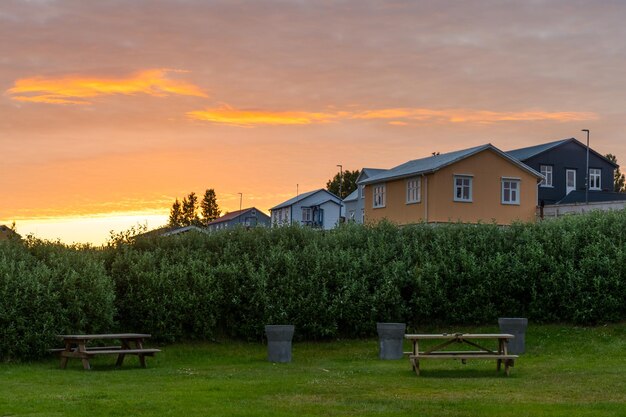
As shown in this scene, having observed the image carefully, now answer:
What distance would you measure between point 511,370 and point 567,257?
9.13 meters

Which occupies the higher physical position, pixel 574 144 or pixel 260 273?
pixel 574 144

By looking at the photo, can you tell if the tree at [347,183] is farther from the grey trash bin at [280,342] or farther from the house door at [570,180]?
the grey trash bin at [280,342]

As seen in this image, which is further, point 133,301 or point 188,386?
point 133,301


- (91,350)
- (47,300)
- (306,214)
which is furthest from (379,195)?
(91,350)

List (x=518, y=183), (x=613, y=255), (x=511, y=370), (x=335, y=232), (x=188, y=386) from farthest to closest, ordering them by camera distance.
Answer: (x=518, y=183) < (x=335, y=232) < (x=613, y=255) < (x=511, y=370) < (x=188, y=386)

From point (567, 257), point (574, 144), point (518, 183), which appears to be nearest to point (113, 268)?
point (567, 257)

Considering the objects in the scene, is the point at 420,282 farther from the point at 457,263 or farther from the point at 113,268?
the point at 113,268

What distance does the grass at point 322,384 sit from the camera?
13742 millimetres

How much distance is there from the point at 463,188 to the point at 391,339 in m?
39.0

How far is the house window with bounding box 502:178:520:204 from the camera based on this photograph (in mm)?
62191

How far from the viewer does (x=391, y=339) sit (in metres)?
22.8

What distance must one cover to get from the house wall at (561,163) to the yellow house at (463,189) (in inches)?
559

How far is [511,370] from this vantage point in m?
19.7

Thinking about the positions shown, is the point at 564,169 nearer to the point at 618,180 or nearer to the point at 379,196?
the point at 379,196
